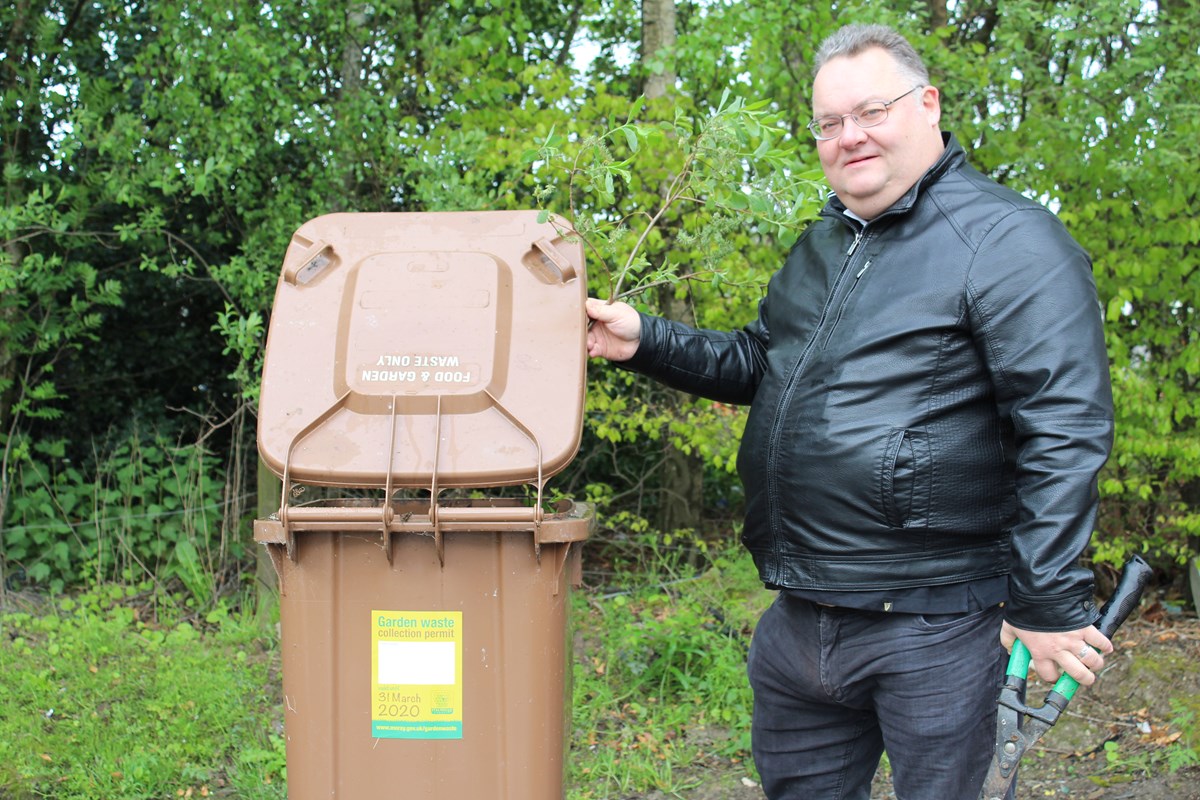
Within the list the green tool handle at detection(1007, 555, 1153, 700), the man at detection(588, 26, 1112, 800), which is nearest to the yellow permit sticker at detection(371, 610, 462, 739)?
the man at detection(588, 26, 1112, 800)

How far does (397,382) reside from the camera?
2150 millimetres

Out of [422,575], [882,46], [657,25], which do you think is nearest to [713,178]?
[882,46]

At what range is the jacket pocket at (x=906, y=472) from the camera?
1.85m

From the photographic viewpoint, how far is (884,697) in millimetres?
1981

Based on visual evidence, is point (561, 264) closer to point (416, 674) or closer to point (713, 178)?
point (713, 178)

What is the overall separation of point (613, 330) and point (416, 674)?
854 mm

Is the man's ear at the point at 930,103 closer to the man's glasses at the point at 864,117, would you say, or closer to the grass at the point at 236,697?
the man's glasses at the point at 864,117

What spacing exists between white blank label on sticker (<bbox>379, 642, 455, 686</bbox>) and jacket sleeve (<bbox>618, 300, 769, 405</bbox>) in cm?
78

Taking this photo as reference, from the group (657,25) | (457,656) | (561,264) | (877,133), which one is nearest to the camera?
(877,133)

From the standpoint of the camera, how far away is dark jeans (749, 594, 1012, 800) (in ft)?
6.31

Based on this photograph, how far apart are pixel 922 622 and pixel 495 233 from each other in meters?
1.23

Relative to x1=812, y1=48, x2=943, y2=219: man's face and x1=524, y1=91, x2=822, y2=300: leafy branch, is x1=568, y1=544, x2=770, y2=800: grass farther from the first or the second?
x1=812, y1=48, x2=943, y2=219: man's face

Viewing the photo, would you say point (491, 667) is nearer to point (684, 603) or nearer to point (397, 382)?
point (397, 382)

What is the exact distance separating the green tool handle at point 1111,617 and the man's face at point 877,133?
0.83 meters
